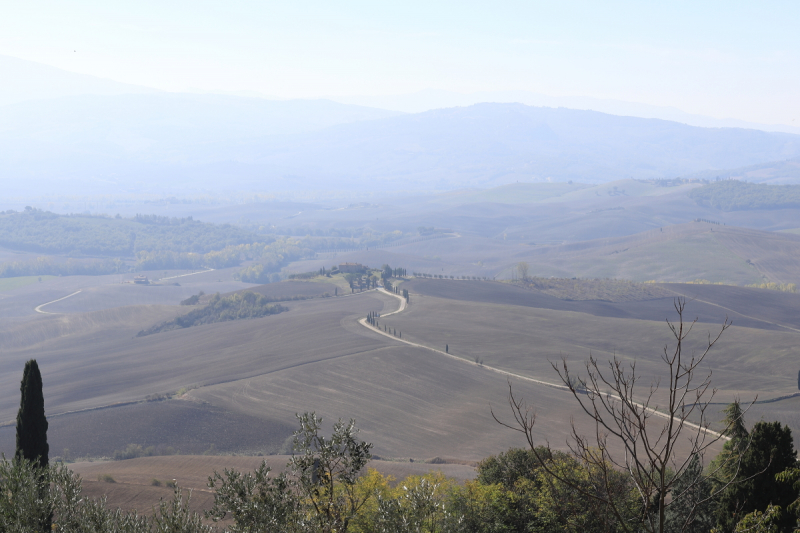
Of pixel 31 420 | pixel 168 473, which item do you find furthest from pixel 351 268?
pixel 31 420

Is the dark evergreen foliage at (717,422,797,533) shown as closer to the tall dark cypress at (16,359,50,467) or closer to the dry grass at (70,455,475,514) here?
the dry grass at (70,455,475,514)

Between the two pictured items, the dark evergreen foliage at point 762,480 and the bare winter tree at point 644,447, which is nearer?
the bare winter tree at point 644,447

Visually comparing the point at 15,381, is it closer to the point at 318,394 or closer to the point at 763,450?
the point at 318,394

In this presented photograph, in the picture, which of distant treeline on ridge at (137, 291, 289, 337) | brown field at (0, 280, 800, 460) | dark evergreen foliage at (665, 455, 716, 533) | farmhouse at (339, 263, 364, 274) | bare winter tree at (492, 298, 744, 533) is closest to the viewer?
bare winter tree at (492, 298, 744, 533)

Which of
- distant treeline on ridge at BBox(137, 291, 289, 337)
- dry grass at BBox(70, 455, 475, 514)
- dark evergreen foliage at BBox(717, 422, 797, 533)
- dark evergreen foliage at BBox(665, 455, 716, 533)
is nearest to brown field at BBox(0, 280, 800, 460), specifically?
distant treeline on ridge at BBox(137, 291, 289, 337)

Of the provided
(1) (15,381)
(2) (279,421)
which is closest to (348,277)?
(1) (15,381)

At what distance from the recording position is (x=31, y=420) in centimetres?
3030

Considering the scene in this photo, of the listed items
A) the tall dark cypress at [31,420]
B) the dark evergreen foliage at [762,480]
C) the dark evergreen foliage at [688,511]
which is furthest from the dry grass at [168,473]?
the dark evergreen foliage at [762,480]

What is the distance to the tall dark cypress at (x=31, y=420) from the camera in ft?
98.8

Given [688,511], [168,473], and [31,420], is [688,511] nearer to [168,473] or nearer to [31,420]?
[31,420]

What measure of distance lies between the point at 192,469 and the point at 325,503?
37456 mm

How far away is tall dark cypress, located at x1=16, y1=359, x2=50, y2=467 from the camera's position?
30.1m

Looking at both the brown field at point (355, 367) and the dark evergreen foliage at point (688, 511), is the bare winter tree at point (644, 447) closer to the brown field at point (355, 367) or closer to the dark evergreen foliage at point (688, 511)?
the dark evergreen foliage at point (688, 511)

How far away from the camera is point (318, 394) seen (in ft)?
233
